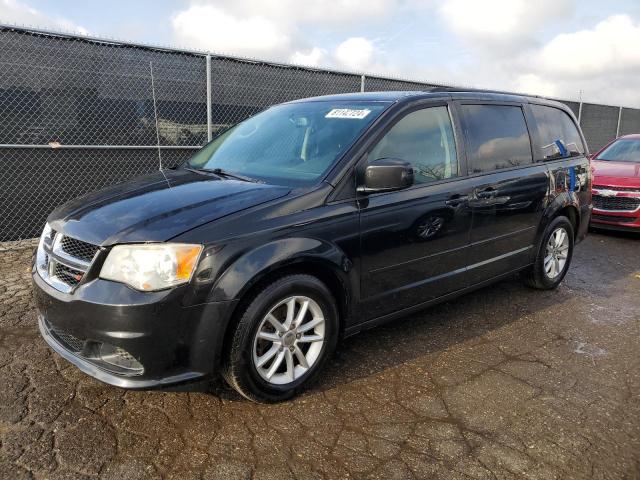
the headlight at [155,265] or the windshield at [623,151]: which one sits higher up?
the windshield at [623,151]

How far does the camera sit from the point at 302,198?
2.79m

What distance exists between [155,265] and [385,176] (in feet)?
4.51

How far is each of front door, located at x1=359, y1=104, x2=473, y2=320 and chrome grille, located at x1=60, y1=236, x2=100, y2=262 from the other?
58.9 inches

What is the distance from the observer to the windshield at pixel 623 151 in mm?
8297

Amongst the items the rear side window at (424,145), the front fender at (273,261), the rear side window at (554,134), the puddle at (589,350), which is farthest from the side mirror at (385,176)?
the rear side window at (554,134)

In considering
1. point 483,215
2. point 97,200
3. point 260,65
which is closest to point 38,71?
point 260,65

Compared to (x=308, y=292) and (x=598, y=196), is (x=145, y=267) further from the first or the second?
(x=598, y=196)

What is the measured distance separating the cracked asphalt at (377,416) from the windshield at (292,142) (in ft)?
4.31

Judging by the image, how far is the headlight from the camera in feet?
7.70

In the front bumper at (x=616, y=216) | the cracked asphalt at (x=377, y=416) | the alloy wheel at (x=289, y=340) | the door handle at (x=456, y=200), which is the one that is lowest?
the cracked asphalt at (x=377, y=416)

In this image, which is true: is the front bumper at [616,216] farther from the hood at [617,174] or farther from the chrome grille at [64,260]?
the chrome grille at [64,260]

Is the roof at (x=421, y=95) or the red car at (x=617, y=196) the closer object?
the roof at (x=421, y=95)

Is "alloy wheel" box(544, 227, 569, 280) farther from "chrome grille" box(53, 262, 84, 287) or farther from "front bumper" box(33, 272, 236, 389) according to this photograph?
"chrome grille" box(53, 262, 84, 287)

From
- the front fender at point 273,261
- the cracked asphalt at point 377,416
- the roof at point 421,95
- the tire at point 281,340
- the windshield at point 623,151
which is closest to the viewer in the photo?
the cracked asphalt at point 377,416
